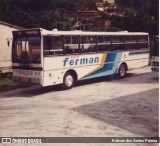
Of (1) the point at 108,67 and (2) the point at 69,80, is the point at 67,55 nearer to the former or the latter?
(2) the point at 69,80

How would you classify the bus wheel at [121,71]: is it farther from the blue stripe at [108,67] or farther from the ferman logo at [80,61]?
the ferman logo at [80,61]

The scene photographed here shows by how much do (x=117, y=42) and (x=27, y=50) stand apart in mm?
5617

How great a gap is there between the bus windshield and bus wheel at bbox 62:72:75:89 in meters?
1.81

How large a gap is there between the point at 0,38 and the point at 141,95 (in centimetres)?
1719

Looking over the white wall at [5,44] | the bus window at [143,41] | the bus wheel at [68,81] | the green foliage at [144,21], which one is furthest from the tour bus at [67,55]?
the white wall at [5,44]

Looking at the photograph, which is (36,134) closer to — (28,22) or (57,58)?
(57,58)

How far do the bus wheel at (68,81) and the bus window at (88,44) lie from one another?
4.55ft

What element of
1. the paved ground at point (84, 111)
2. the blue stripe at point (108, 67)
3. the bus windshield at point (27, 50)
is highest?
the bus windshield at point (27, 50)

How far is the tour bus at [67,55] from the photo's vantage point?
12016 mm

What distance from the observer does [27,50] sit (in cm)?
1234

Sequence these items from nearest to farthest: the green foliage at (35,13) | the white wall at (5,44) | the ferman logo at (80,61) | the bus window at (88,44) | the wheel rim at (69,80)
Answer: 1. the ferman logo at (80,61)
2. the wheel rim at (69,80)
3. the bus window at (88,44)
4. the white wall at (5,44)
5. the green foliage at (35,13)

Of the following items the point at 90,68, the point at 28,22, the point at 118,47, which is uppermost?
the point at 28,22

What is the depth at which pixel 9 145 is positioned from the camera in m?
6.48

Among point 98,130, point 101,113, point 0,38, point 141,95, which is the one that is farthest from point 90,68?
point 0,38
